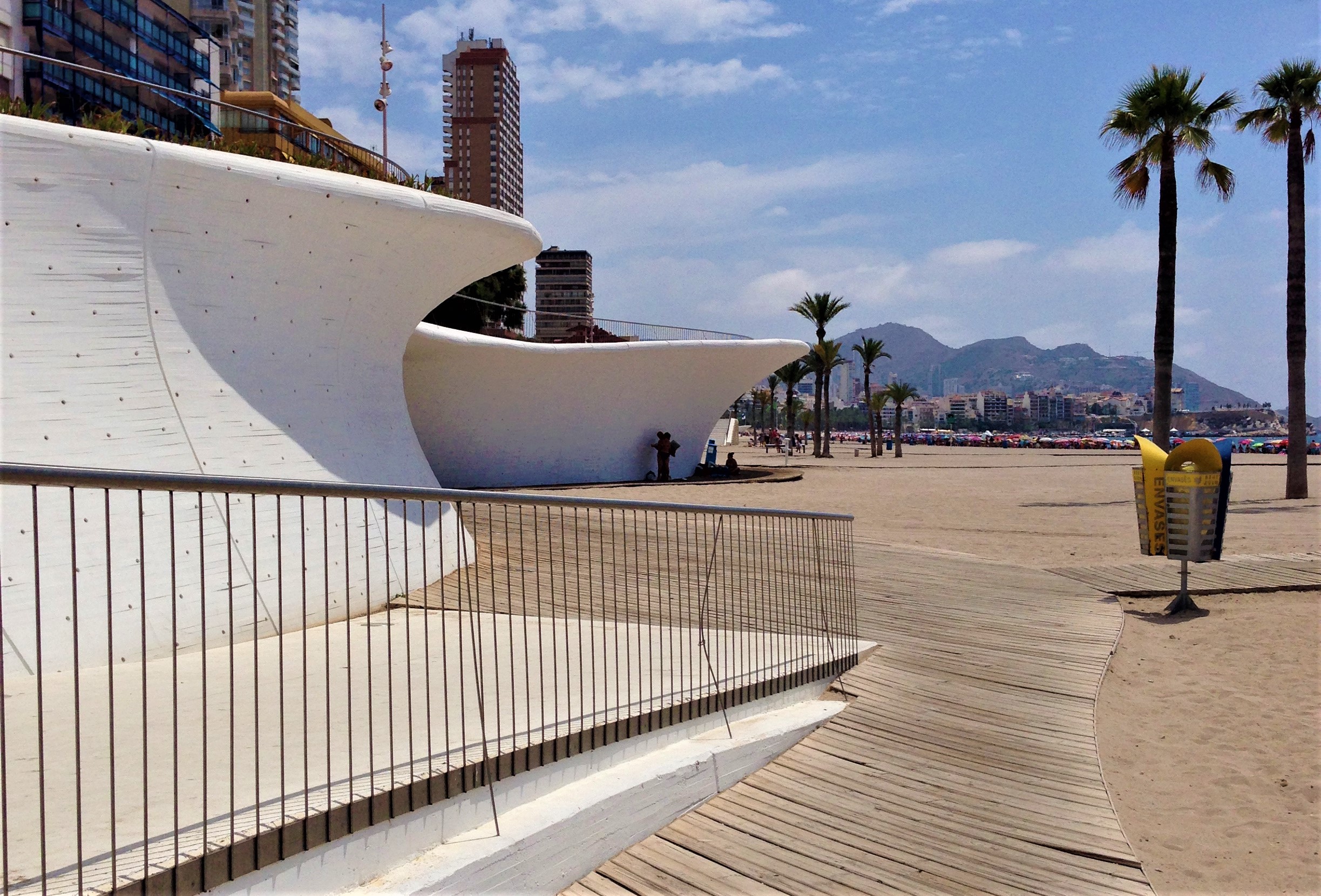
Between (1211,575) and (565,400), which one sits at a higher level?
(565,400)

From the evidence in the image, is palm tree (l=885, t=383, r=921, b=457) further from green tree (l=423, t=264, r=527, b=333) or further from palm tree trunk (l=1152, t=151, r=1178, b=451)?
palm tree trunk (l=1152, t=151, r=1178, b=451)

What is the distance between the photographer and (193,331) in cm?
806

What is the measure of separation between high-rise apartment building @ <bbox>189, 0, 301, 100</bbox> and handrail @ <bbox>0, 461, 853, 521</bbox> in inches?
3773

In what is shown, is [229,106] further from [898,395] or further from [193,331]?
[898,395]

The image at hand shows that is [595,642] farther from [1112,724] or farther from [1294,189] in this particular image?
[1294,189]

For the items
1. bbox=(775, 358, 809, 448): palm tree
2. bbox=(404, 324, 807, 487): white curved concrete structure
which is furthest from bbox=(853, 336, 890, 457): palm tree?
bbox=(404, 324, 807, 487): white curved concrete structure

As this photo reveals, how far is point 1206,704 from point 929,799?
3636 mm

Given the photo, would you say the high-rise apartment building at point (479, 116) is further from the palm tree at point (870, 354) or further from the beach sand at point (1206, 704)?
the beach sand at point (1206, 704)

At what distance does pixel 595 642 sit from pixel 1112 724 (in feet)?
13.6

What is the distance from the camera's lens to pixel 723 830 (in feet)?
17.2

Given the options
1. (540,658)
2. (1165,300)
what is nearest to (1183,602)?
(540,658)

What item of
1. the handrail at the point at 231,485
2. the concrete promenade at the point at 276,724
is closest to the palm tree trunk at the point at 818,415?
the concrete promenade at the point at 276,724

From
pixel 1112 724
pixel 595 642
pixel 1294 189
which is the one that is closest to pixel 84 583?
pixel 595 642

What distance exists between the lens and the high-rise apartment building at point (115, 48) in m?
42.7
